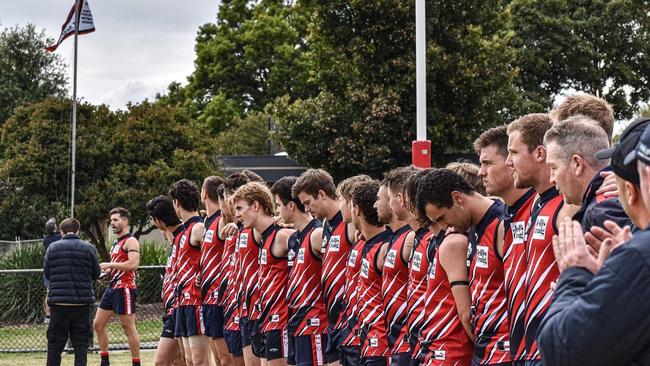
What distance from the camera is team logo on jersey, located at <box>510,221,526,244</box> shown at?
17.2ft

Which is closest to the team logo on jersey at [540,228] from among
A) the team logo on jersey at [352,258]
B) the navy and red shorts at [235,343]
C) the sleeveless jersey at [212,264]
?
the team logo on jersey at [352,258]

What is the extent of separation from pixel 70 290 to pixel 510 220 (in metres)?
9.00

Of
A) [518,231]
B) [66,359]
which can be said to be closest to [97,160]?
[66,359]

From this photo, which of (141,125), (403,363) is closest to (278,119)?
(141,125)

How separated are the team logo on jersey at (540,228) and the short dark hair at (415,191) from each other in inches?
38.8

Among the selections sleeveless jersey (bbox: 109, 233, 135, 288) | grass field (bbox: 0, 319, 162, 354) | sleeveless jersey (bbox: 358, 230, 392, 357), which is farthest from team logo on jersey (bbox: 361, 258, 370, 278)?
grass field (bbox: 0, 319, 162, 354)

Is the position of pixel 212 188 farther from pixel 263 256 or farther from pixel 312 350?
pixel 312 350

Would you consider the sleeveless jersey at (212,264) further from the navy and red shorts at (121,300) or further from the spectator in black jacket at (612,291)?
the spectator in black jacket at (612,291)

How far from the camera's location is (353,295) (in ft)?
25.3

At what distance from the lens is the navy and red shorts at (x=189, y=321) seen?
10.7 metres

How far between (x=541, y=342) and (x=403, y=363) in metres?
4.01

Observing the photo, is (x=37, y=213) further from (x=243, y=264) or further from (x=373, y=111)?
(x=243, y=264)

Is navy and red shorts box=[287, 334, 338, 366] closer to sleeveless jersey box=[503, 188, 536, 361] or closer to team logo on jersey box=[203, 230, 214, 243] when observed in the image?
team logo on jersey box=[203, 230, 214, 243]

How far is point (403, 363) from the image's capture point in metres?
6.74
